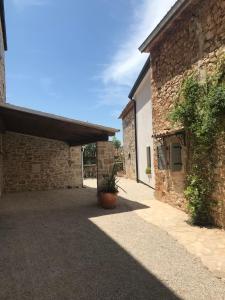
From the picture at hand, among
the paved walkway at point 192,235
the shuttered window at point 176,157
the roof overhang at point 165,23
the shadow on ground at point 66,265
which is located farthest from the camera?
the shuttered window at point 176,157

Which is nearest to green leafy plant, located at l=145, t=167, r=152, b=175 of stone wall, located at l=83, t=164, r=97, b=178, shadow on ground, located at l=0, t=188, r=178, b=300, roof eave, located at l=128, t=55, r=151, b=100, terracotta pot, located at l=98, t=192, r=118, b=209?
roof eave, located at l=128, t=55, r=151, b=100

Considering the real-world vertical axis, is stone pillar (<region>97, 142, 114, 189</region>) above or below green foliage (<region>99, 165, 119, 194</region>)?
above

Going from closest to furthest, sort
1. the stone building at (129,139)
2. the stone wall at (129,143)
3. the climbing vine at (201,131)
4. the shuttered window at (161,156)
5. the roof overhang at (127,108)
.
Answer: the climbing vine at (201,131), the shuttered window at (161,156), the roof overhang at (127,108), the stone building at (129,139), the stone wall at (129,143)

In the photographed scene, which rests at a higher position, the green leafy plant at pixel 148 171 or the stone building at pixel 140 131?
the stone building at pixel 140 131

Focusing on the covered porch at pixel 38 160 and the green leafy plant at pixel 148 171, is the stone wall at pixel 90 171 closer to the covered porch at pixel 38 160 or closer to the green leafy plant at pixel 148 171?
the covered porch at pixel 38 160

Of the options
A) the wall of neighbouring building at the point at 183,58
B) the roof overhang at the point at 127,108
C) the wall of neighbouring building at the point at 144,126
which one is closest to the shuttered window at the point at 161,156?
the wall of neighbouring building at the point at 183,58

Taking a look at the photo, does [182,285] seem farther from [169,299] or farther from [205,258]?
[205,258]

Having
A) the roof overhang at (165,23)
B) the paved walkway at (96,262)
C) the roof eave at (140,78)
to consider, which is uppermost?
the roof eave at (140,78)

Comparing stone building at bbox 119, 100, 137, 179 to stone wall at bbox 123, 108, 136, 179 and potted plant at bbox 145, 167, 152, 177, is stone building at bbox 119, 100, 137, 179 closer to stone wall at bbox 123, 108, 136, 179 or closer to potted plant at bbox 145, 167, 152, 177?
stone wall at bbox 123, 108, 136, 179

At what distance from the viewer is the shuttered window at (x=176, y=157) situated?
775 centimetres

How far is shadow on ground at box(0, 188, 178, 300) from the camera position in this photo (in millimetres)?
3154

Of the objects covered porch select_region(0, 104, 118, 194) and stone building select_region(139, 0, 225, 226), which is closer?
stone building select_region(139, 0, 225, 226)

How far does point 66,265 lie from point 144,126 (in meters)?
10.5

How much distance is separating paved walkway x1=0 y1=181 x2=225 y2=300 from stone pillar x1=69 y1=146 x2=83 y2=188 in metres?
7.60
